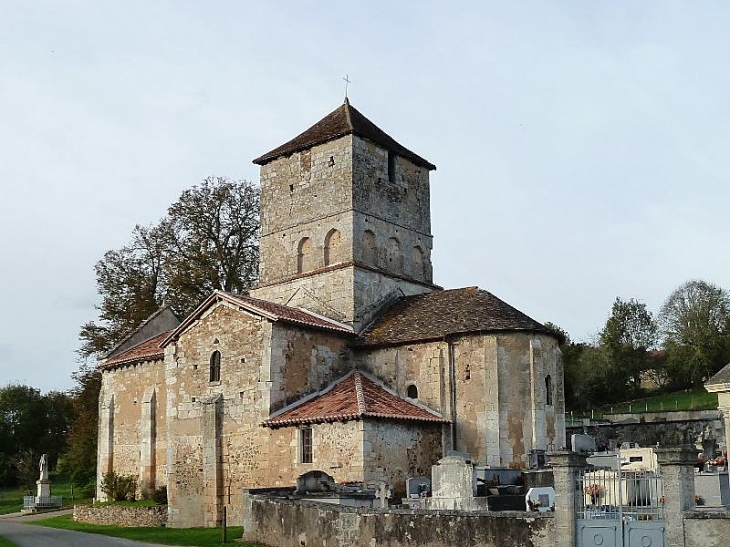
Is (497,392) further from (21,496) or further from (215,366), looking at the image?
(21,496)

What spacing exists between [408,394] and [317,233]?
319 inches

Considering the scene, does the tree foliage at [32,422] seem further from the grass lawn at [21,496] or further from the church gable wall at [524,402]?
the church gable wall at [524,402]

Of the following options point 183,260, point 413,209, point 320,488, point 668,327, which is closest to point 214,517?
point 320,488

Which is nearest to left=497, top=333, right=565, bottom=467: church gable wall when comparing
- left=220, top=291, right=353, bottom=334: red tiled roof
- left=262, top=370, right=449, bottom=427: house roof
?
left=262, top=370, right=449, bottom=427: house roof

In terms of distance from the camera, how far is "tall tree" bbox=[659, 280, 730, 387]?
5897 cm

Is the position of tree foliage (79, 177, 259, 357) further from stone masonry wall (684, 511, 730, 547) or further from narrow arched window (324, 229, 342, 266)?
stone masonry wall (684, 511, 730, 547)

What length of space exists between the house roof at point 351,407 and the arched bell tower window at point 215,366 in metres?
3.28

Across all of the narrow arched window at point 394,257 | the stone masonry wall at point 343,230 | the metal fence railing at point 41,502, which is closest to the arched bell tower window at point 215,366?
the stone masonry wall at point 343,230

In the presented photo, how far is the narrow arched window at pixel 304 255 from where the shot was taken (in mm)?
36188

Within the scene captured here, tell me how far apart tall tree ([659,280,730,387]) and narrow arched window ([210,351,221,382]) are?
38.2 metres

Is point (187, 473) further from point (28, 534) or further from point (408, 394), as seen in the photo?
point (408, 394)

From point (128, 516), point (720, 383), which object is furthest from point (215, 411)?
point (720, 383)

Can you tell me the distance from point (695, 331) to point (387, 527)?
47.2 meters

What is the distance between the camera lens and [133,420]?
3744 cm
